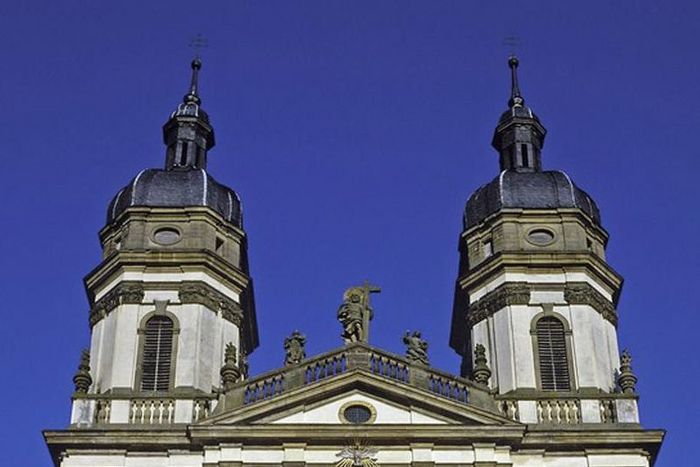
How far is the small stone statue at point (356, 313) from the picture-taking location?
38.4 meters

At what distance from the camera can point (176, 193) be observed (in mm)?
42469

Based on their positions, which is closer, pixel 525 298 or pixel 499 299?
pixel 525 298

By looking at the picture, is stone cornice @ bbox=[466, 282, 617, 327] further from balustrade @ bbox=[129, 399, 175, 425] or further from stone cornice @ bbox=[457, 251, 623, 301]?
balustrade @ bbox=[129, 399, 175, 425]

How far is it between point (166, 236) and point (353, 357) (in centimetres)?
742

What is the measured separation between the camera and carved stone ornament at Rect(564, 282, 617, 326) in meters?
40.3

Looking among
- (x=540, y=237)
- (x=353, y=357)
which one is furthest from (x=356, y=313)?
(x=540, y=237)

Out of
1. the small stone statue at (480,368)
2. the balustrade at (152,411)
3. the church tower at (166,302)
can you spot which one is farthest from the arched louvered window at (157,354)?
the small stone statue at (480,368)

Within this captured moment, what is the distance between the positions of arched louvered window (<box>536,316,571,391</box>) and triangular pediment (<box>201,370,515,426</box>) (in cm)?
269

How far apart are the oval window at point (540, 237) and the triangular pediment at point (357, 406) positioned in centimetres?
656

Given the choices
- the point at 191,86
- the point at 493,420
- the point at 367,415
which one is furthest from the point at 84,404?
the point at 191,86

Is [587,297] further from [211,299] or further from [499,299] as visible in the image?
[211,299]

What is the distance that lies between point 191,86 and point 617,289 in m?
15.6

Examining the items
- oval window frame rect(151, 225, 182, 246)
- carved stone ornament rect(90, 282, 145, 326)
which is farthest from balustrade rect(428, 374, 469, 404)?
oval window frame rect(151, 225, 182, 246)

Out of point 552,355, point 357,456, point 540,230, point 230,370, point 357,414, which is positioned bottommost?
point 357,456
